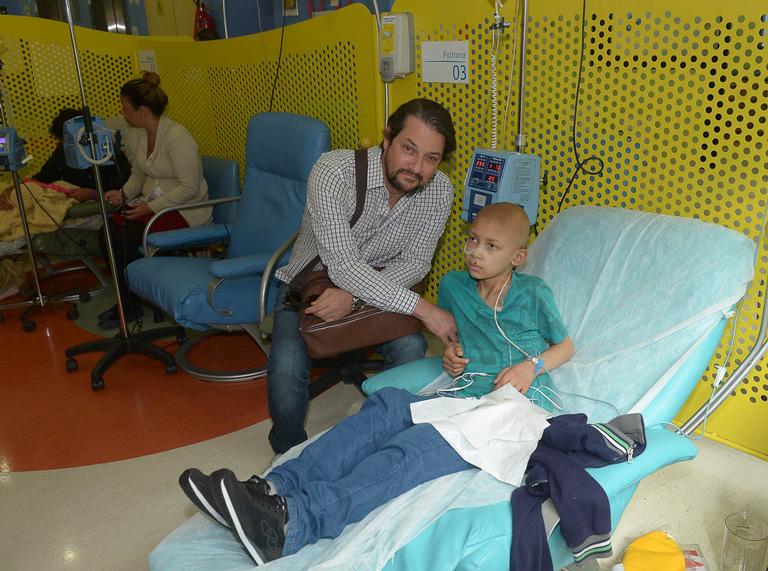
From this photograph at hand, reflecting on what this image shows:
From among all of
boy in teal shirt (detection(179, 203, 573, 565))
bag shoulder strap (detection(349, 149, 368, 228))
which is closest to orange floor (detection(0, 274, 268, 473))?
bag shoulder strap (detection(349, 149, 368, 228))

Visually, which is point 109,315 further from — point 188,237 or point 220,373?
point 220,373

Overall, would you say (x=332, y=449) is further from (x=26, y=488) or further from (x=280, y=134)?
(x=280, y=134)

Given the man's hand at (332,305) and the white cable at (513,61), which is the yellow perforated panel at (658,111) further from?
the man's hand at (332,305)

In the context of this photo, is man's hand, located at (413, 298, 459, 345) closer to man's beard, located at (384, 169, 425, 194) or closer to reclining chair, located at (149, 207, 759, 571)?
reclining chair, located at (149, 207, 759, 571)

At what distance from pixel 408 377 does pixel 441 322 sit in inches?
10.4

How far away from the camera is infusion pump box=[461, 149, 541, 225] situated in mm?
2184

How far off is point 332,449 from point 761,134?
1.38 meters

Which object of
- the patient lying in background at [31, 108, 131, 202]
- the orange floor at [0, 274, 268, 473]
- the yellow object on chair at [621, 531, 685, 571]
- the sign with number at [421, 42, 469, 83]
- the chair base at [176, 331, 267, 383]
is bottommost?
the orange floor at [0, 274, 268, 473]

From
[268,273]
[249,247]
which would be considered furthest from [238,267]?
[249,247]

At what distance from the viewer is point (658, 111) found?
1969 mm

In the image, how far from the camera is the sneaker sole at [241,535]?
142 centimetres

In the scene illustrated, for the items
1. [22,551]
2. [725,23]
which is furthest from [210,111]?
[725,23]

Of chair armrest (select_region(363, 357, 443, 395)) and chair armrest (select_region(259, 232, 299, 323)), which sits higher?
chair armrest (select_region(259, 232, 299, 323))

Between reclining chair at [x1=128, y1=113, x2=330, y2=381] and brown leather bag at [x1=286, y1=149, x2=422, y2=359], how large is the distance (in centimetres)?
32
